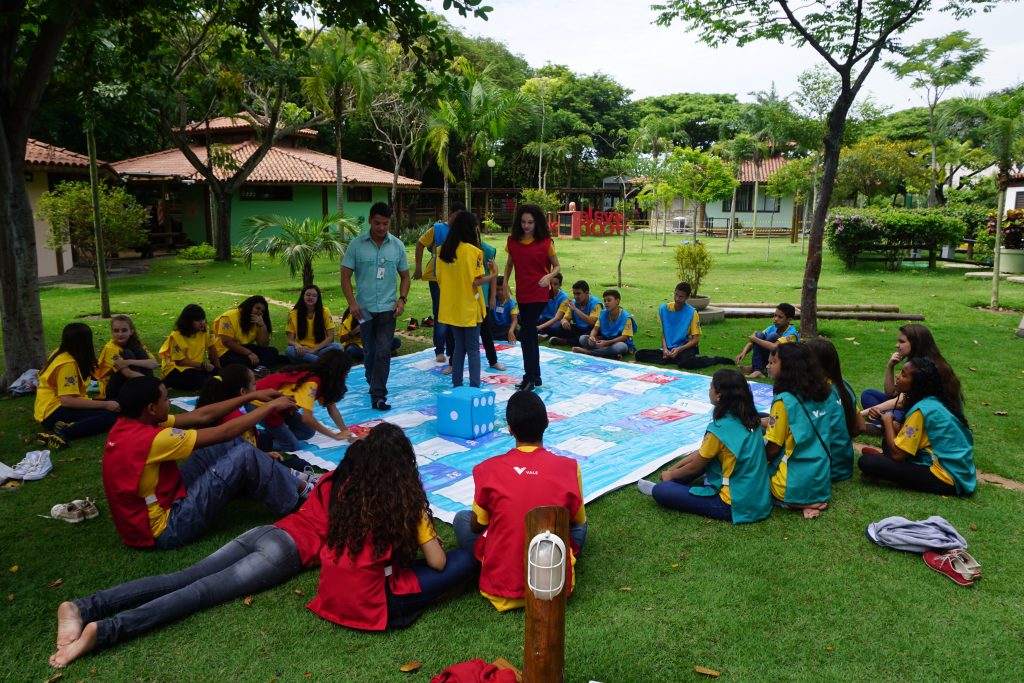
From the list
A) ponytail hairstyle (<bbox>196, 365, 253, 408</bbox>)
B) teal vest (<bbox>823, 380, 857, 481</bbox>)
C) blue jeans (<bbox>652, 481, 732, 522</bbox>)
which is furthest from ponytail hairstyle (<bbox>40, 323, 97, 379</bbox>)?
teal vest (<bbox>823, 380, 857, 481</bbox>)

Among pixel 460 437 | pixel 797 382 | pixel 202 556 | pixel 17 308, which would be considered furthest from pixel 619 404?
pixel 17 308

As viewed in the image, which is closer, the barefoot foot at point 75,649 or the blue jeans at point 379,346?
the barefoot foot at point 75,649

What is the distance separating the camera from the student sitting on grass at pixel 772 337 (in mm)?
7297

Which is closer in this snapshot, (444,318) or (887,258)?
(444,318)

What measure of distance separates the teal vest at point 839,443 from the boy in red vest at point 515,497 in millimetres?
2260

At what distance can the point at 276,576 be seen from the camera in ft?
11.8

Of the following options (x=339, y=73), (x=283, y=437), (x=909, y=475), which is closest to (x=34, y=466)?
(x=283, y=437)

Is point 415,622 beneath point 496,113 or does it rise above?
beneath

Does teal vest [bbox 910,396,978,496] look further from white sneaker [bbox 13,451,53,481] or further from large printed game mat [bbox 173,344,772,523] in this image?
white sneaker [bbox 13,451,53,481]

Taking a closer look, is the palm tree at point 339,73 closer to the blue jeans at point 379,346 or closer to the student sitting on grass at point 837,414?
the blue jeans at point 379,346

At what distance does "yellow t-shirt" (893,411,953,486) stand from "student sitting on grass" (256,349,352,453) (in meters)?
3.92

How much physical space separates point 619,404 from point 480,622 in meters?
3.86

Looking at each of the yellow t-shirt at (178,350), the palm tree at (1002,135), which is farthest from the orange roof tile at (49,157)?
the palm tree at (1002,135)

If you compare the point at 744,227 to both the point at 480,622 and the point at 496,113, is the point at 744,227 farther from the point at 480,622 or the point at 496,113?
the point at 480,622
